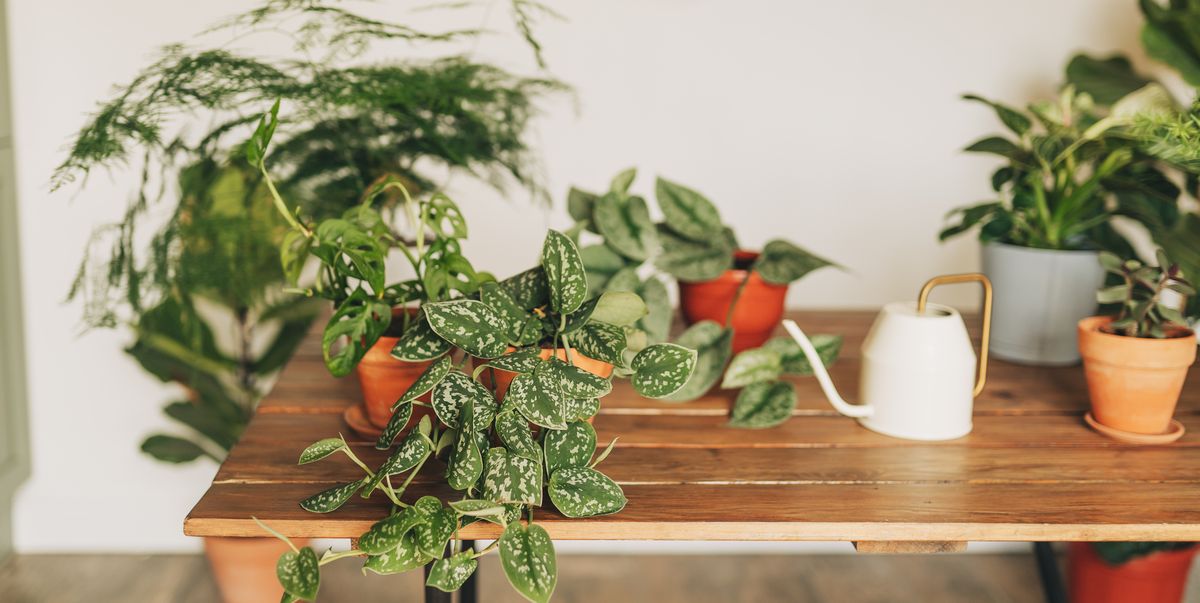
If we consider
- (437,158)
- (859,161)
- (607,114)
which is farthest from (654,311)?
(859,161)

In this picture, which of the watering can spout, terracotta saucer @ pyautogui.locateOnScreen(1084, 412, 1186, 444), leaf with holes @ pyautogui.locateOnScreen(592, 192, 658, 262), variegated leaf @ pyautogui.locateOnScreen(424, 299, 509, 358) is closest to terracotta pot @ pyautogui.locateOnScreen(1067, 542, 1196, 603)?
terracotta saucer @ pyautogui.locateOnScreen(1084, 412, 1186, 444)

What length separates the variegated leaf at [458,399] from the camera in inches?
33.8

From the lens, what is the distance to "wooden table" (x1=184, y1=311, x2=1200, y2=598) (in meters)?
0.86

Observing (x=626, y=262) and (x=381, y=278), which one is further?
(x=626, y=262)

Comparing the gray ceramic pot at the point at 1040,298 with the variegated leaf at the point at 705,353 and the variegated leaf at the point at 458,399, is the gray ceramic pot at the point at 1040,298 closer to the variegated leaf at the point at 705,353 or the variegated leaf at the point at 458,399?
the variegated leaf at the point at 705,353

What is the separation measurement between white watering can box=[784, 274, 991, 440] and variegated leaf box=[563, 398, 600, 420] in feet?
0.98

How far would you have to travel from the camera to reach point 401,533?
0.79m

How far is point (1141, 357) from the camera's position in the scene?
41.3 inches

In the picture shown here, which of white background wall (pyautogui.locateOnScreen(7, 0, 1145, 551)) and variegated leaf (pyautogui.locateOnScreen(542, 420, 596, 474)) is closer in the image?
variegated leaf (pyautogui.locateOnScreen(542, 420, 596, 474))

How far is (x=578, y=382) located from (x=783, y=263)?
44cm

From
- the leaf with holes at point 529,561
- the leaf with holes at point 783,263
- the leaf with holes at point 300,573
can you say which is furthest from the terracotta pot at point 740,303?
the leaf with holes at point 300,573

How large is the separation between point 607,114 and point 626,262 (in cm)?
81

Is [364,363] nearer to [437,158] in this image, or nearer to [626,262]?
[626,262]

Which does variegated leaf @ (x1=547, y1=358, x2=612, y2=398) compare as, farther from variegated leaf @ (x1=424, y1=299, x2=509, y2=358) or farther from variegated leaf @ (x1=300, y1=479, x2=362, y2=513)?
variegated leaf @ (x1=300, y1=479, x2=362, y2=513)
